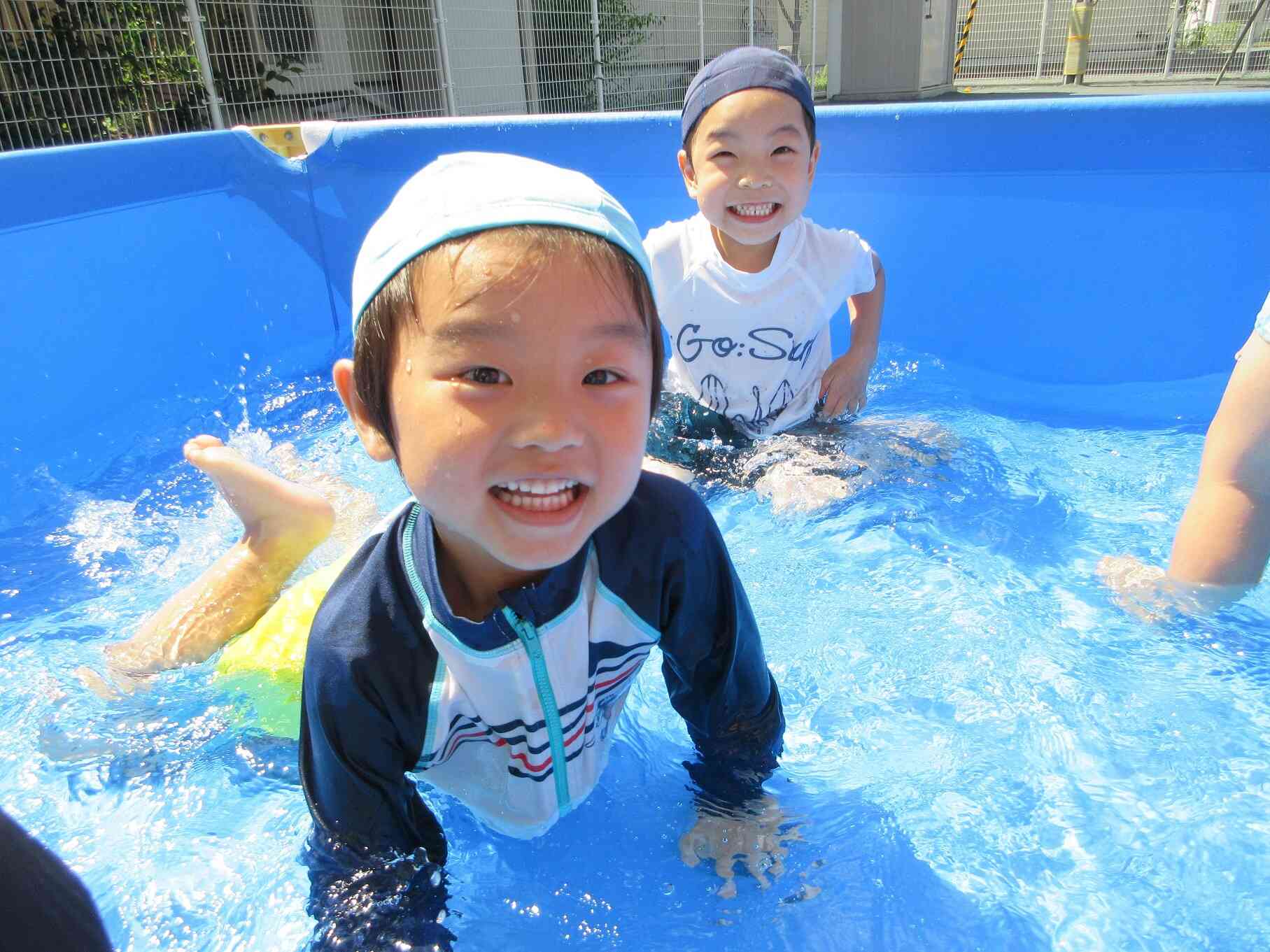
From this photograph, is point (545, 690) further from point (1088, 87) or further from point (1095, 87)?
point (1095, 87)

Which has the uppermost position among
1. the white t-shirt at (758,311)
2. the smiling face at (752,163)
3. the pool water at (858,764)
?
the smiling face at (752,163)

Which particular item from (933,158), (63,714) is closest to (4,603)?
(63,714)

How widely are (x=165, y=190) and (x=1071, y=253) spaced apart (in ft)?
13.3

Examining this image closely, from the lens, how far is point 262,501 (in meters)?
2.39

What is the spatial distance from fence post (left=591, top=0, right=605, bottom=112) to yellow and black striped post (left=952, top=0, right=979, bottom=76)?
9.84 m

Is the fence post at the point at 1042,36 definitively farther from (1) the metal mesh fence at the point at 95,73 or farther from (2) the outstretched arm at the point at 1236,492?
(2) the outstretched arm at the point at 1236,492

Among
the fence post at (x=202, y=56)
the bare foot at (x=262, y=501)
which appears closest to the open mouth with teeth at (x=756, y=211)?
the bare foot at (x=262, y=501)

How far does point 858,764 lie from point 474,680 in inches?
42.4

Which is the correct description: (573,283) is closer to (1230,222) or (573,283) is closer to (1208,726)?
(1208,726)

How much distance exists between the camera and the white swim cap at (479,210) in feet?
3.72

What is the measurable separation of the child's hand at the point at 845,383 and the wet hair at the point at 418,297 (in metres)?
2.12

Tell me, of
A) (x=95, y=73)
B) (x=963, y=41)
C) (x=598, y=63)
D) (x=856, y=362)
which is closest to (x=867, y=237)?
(x=856, y=362)

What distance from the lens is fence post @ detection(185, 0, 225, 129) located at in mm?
6512

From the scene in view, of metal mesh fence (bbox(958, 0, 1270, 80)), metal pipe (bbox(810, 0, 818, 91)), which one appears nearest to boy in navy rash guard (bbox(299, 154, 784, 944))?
metal pipe (bbox(810, 0, 818, 91))
